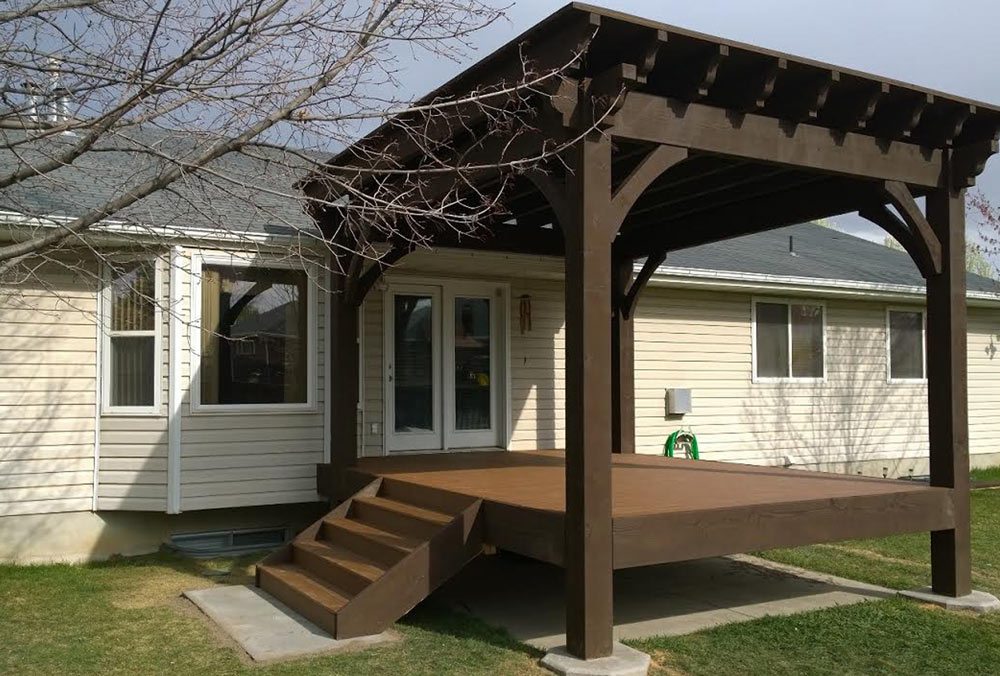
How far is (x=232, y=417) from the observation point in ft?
26.8

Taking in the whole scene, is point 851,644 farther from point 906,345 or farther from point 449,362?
point 906,345

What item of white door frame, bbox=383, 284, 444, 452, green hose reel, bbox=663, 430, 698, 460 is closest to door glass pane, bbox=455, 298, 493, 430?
white door frame, bbox=383, 284, 444, 452

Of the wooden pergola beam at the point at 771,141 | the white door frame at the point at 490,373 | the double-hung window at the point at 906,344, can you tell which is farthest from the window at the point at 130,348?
the double-hung window at the point at 906,344

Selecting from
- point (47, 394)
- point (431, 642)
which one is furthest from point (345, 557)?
point (47, 394)

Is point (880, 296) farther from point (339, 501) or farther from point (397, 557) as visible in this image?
point (397, 557)

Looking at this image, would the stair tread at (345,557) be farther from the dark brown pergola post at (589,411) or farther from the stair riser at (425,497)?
the dark brown pergola post at (589,411)

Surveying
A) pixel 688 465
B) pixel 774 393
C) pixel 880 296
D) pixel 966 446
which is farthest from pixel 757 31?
pixel 966 446

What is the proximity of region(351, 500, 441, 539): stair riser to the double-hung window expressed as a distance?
346 inches

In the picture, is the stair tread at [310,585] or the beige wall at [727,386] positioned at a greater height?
the beige wall at [727,386]

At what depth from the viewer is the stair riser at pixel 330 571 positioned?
586 cm

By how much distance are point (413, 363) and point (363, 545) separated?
326 centimetres

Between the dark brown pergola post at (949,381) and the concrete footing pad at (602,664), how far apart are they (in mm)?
2868

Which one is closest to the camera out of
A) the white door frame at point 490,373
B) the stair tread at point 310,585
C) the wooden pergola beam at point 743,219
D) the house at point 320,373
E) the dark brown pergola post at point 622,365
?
the stair tread at point 310,585

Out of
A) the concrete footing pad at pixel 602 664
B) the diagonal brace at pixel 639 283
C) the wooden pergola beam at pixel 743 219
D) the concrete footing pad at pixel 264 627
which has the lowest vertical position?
the concrete footing pad at pixel 264 627
